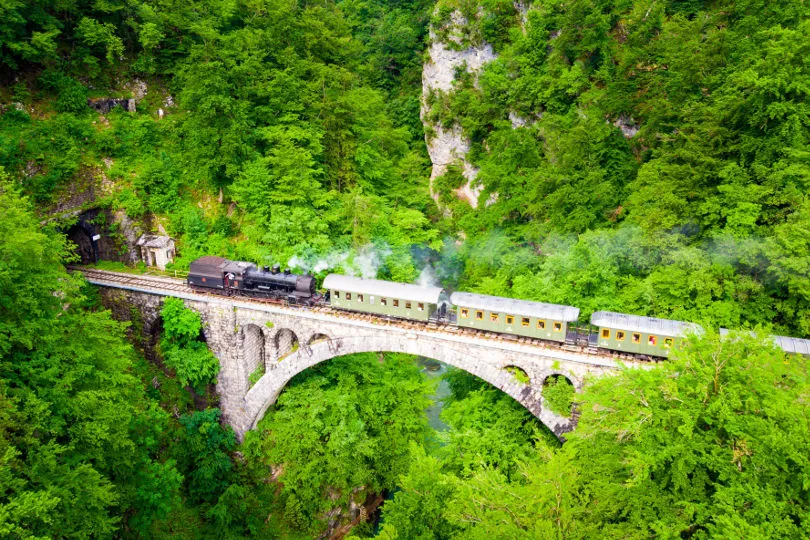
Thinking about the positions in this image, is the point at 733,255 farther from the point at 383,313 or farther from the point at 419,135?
the point at 419,135

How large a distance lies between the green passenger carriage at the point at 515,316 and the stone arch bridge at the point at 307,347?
65 centimetres

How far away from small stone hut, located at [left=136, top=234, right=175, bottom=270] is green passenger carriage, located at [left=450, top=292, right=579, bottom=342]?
20.4m

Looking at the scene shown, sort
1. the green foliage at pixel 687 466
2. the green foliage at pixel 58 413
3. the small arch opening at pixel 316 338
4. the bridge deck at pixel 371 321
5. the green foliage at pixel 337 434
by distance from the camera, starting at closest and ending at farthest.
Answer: the green foliage at pixel 687 466 → the green foliage at pixel 58 413 → the bridge deck at pixel 371 321 → the green foliage at pixel 337 434 → the small arch opening at pixel 316 338

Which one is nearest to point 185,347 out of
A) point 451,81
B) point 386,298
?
point 386,298

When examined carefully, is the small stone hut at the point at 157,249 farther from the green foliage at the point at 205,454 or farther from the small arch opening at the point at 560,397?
the small arch opening at the point at 560,397

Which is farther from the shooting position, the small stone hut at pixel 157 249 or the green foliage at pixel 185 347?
the small stone hut at pixel 157 249

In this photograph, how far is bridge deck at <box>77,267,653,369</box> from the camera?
24.8m

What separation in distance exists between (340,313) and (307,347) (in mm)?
2698

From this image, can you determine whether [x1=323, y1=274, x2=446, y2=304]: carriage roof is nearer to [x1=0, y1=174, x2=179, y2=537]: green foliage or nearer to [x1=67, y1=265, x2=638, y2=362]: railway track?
[x1=67, y1=265, x2=638, y2=362]: railway track

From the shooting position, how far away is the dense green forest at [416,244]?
1675 centimetres

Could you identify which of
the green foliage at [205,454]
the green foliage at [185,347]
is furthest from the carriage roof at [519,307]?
the green foliage at [205,454]

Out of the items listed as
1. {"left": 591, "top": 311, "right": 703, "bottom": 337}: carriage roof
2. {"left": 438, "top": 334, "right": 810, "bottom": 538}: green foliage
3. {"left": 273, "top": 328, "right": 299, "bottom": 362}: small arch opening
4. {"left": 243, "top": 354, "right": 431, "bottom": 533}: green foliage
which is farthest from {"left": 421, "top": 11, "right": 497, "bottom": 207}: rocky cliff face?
{"left": 438, "top": 334, "right": 810, "bottom": 538}: green foliage

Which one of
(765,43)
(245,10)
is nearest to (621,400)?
(765,43)

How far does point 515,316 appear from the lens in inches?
1023
